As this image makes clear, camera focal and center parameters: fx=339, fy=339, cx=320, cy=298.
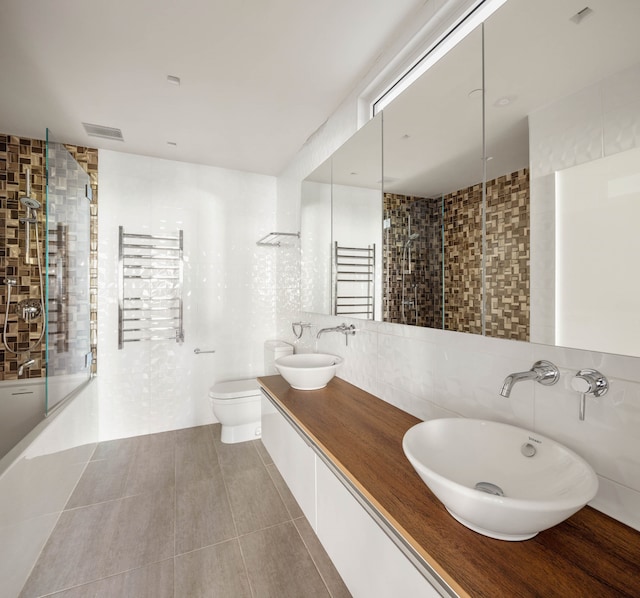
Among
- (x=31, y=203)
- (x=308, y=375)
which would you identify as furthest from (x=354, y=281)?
(x=31, y=203)

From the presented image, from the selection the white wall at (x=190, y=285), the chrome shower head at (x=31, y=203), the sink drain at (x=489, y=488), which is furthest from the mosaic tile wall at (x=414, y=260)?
the chrome shower head at (x=31, y=203)

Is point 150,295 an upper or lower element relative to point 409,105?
lower

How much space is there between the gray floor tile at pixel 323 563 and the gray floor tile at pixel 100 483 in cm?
127

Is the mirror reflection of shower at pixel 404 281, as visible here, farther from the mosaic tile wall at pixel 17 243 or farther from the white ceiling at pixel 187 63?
the mosaic tile wall at pixel 17 243

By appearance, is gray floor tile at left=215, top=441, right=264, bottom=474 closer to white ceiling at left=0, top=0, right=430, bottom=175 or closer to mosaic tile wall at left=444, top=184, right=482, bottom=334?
mosaic tile wall at left=444, top=184, right=482, bottom=334

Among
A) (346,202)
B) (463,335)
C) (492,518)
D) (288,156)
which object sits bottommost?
(492,518)

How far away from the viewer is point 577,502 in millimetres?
699

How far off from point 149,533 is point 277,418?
0.93 meters

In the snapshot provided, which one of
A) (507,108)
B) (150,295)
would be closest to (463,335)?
(507,108)

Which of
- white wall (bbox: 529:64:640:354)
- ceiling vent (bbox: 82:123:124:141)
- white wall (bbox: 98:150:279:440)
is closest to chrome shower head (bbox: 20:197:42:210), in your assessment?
white wall (bbox: 98:150:279:440)

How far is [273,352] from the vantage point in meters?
3.25

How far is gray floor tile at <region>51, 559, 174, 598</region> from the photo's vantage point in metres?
1.53

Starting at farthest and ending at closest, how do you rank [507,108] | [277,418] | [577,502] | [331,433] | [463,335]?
[277,418] → [331,433] → [463,335] → [507,108] → [577,502]

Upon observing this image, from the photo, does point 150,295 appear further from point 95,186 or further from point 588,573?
point 588,573
